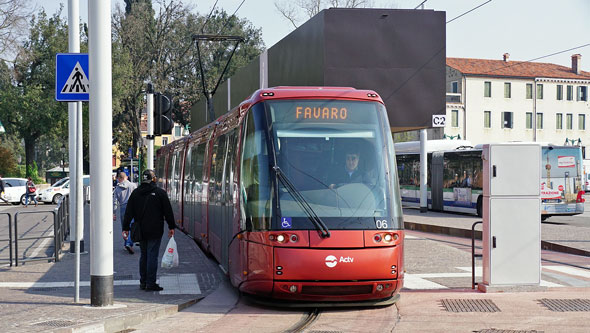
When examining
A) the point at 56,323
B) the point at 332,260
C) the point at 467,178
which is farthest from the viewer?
the point at 467,178

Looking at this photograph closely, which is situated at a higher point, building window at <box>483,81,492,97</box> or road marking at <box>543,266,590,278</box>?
building window at <box>483,81,492,97</box>

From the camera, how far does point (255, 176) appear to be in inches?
383

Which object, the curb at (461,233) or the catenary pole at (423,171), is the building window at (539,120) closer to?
the catenary pole at (423,171)

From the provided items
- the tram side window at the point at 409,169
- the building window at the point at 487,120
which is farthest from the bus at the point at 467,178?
the building window at the point at 487,120

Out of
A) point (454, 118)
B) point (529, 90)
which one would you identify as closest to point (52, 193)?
point (454, 118)

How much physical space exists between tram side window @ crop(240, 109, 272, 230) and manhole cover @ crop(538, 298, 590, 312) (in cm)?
366

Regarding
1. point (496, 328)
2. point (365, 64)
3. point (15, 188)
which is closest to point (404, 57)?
point (365, 64)

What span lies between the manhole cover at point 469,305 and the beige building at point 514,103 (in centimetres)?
6513

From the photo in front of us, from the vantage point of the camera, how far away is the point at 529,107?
78.3 meters

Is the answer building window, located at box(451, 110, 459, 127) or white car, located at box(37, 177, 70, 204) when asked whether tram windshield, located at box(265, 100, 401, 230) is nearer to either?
white car, located at box(37, 177, 70, 204)

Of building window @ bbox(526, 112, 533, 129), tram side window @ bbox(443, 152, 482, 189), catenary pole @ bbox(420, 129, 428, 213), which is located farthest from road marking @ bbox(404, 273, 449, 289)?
building window @ bbox(526, 112, 533, 129)

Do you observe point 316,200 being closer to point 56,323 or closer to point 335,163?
point 335,163

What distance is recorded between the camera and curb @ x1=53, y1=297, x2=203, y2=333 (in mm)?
7969

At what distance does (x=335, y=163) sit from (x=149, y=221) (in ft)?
9.84
